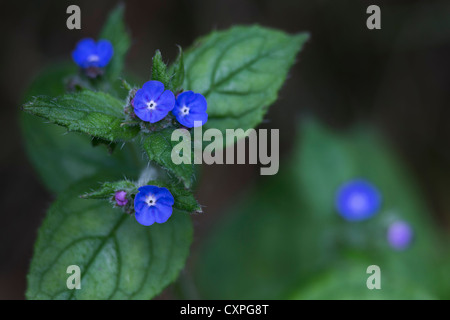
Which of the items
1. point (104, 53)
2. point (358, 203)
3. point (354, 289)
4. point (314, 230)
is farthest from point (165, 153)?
point (314, 230)

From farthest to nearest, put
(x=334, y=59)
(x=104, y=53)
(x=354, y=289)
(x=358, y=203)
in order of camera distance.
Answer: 1. (x=334, y=59)
2. (x=358, y=203)
3. (x=354, y=289)
4. (x=104, y=53)

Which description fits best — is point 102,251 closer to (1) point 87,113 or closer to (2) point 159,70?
(1) point 87,113

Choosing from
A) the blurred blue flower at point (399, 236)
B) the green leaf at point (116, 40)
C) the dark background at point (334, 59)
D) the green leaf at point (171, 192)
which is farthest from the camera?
the dark background at point (334, 59)

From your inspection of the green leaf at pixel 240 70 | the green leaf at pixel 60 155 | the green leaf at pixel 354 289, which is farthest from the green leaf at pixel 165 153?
the green leaf at pixel 354 289

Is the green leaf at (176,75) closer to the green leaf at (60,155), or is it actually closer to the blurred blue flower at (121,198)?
the blurred blue flower at (121,198)

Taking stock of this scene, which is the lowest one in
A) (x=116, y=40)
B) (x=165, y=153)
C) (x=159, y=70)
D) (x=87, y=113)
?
(x=165, y=153)
